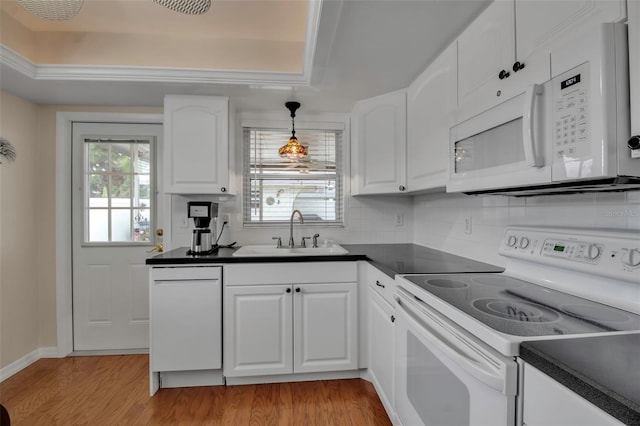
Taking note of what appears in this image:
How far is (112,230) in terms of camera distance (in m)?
2.55

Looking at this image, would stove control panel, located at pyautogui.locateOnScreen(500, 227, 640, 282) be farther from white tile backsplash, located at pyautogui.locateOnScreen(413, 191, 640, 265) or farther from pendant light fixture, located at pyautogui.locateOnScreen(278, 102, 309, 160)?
pendant light fixture, located at pyautogui.locateOnScreen(278, 102, 309, 160)

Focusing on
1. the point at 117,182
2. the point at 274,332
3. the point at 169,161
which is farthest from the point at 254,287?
the point at 117,182

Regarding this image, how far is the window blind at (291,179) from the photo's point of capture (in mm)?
→ 2615

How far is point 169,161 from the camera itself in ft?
7.22

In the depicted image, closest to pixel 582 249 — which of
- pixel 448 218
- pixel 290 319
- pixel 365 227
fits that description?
pixel 448 218

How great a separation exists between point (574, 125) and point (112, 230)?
3038 mm

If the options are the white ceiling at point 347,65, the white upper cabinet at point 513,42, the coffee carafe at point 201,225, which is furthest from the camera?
the coffee carafe at point 201,225

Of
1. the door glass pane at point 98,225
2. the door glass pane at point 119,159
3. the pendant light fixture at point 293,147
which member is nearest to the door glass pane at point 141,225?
the door glass pane at point 98,225

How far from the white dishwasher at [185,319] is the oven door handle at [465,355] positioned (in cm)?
135

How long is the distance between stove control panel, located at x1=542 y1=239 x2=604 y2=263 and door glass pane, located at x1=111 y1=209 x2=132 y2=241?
288 cm

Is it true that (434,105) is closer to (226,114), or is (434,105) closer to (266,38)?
(266,38)

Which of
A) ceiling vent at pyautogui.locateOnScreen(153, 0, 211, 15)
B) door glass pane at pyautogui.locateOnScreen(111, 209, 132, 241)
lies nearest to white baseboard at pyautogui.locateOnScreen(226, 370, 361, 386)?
door glass pane at pyautogui.locateOnScreen(111, 209, 132, 241)

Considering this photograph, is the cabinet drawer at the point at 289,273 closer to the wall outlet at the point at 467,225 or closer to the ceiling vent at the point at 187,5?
the wall outlet at the point at 467,225

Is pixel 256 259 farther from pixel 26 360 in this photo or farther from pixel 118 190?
pixel 26 360
